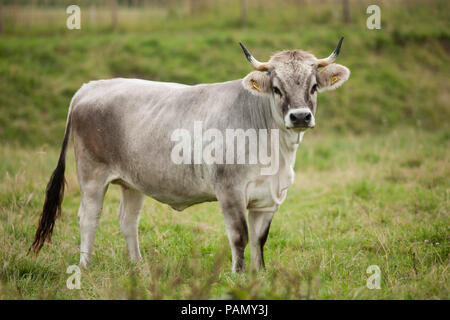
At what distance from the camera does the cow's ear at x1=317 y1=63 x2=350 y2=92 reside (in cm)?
429

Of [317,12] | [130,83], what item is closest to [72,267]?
[130,83]

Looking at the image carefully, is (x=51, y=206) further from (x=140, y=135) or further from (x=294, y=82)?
(x=294, y=82)

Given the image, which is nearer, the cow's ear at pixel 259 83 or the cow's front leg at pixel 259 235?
the cow's ear at pixel 259 83

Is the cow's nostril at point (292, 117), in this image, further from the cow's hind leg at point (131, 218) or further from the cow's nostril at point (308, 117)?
the cow's hind leg at point (131, 218)

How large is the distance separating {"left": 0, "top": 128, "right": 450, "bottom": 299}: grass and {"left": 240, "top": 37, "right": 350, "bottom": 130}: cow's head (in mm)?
1192

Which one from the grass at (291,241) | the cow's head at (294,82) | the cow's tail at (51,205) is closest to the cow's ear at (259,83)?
the cow's head at (294,82)

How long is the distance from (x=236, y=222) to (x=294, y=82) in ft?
4.21

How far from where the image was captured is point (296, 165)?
919 cm

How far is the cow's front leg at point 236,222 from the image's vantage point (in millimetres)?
4148

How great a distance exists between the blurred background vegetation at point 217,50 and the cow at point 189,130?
21.9 ft

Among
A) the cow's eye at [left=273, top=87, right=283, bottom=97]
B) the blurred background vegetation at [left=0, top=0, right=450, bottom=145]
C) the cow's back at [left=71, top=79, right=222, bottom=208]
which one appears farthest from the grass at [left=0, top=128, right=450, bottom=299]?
the blurred background vegetation at [left=0, top=0, right=450, bottom=145]

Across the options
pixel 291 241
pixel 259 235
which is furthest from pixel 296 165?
pixel 259 235

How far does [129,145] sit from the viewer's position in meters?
4.64
